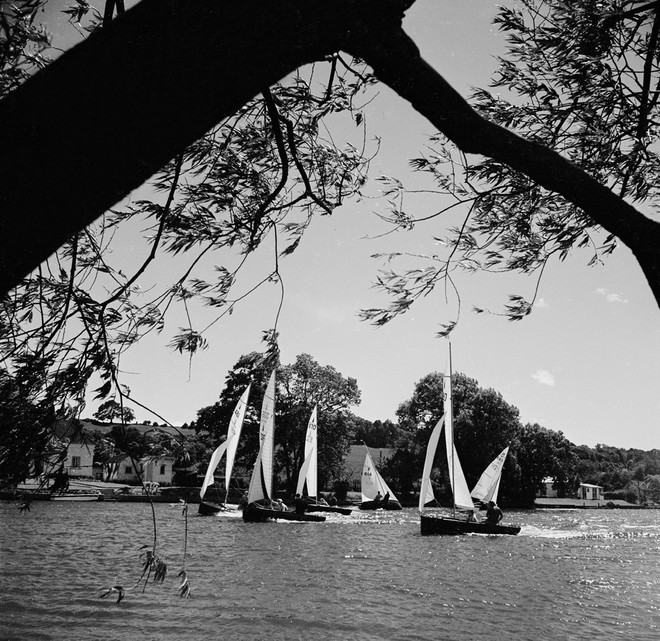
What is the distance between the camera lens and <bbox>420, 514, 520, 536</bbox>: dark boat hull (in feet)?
129

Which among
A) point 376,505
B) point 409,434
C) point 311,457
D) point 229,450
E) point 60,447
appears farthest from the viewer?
point 409,434

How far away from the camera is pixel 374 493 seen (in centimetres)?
6384

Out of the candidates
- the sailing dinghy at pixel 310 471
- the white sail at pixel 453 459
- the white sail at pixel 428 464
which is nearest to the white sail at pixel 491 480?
the white sail at pixel 453 459

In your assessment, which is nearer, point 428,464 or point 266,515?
point 266,515

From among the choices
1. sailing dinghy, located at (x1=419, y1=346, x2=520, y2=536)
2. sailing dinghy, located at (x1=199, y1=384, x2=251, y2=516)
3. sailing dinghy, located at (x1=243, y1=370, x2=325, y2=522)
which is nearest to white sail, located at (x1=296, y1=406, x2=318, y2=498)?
sailing dinghy, located at (x1=199, y1=384, x2=251, y2=516)

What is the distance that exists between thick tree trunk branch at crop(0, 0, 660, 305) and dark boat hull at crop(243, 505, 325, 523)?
43299 millimetres

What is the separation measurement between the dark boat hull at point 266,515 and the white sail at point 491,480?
39.8 ft

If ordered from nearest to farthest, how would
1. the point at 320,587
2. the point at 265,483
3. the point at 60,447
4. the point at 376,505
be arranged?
the point at 60,447 → the point at 320,587 → the point at 265,483 → the point at 376,505

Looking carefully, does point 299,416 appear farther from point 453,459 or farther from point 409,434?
point 453,459

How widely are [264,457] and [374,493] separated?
22.2 meters

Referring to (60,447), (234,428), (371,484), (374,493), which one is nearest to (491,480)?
(234,428)

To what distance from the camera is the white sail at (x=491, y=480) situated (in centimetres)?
4638

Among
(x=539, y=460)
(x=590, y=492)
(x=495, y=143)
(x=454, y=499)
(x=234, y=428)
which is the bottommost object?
(x=454, y=499)

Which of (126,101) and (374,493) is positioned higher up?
(126,101)
